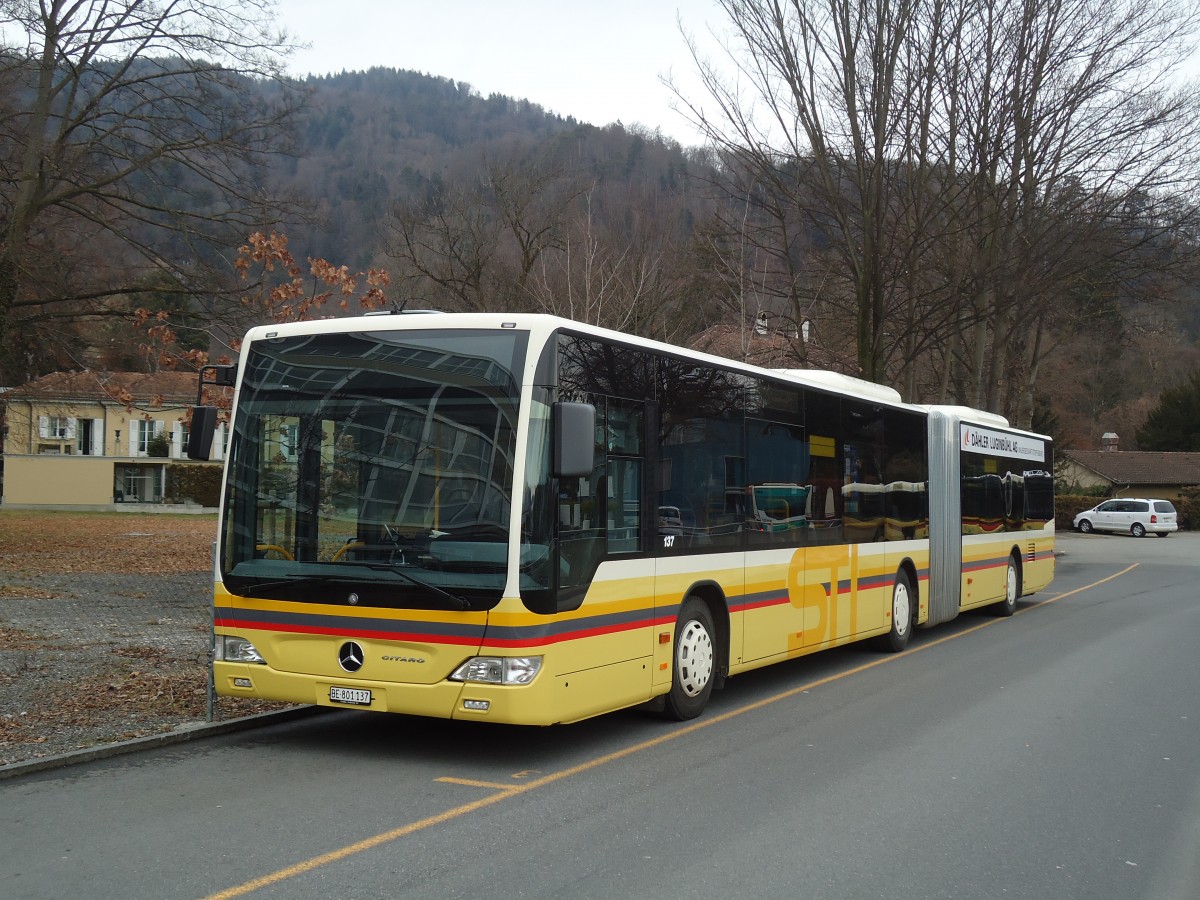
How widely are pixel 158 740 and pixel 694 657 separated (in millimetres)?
4016

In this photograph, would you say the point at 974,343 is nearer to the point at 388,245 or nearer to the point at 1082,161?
the point at 1082,161

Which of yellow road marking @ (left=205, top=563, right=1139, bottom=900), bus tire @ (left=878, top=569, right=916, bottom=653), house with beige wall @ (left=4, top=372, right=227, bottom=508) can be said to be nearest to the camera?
yellow road marking @ (left=205, top=563, right=1139, bottom=900)

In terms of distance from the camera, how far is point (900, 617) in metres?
14.2

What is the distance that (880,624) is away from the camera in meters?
13.4

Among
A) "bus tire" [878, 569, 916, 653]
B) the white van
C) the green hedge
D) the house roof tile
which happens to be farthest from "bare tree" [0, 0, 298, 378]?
the house roof tile

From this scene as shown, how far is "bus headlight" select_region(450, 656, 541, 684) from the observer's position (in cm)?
726

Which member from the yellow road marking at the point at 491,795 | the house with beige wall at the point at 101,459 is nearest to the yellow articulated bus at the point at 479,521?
the yellow road marking at the point at 491,795

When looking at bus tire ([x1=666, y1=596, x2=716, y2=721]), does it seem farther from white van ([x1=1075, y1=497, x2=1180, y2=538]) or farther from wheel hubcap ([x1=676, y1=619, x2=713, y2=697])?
white van ([x1=1075, y1=497, x2=1180, y2=538])

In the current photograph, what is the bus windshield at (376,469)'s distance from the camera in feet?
24.2

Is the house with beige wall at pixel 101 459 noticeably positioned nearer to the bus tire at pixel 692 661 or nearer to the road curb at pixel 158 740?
the road curb at pixel 158 740

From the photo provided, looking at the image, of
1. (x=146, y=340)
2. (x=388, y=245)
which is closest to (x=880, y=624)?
(x=146, y=340)

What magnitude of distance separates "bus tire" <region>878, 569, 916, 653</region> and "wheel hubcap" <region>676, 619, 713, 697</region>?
5.04 meters

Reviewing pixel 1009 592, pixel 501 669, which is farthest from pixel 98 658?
pixel 1009 592

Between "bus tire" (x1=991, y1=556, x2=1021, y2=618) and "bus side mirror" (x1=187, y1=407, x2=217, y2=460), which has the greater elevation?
"bus side mirror" (x1=187, y1=407, x2=217, y2=460)
